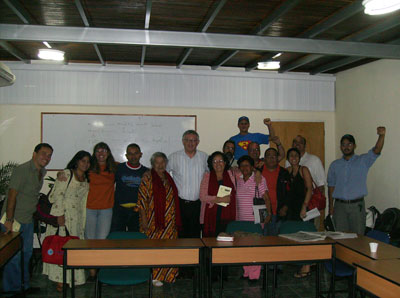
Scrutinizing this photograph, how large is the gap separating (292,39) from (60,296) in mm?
3870

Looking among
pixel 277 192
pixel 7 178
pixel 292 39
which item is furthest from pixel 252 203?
pixel 7 178

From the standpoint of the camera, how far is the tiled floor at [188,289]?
416 centimetres

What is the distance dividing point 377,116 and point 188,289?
389 centimetres

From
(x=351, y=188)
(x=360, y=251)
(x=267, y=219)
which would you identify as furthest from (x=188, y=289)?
→ (x=351, y=188)

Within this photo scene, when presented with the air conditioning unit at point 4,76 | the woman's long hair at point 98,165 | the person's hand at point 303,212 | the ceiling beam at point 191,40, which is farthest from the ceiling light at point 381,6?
the air conditioning unit at point 4,76

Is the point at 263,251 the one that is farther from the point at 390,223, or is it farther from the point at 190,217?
the point at 390,223

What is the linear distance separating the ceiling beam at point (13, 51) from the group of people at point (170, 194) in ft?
6.21

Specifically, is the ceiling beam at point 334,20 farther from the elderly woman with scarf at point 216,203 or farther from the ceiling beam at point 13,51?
the ceiling beam at point 13,51

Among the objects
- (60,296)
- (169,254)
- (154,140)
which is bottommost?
(60,296)

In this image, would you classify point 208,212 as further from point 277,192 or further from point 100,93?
point 100,93

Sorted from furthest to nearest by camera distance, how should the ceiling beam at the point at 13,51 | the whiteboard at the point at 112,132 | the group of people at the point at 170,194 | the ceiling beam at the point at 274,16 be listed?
the whiteboard at the point at 112,132
the ceiling beam at the point at 13,51
the group of people at the point at 170,194
the ceiling beam at the point at 274,16

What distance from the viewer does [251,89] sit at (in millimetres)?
6812

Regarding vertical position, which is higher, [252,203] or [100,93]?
[100,93]

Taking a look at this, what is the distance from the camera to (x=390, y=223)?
16.7 feet
